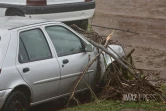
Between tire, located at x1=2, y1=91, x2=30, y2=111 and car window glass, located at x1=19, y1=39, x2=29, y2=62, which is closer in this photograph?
tire, located at x1=2, y1=91, x2=30, y2=111

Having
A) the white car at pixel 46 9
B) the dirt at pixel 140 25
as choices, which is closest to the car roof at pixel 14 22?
the white car at pixel 46 9

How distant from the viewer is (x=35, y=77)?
8000 millimetres

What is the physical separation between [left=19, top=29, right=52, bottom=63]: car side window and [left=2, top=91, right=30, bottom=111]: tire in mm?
477

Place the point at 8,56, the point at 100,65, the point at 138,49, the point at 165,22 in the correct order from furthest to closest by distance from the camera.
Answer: the point at 165,22 < the point at 138,49 < the point at 100,65 < the point at 8,56

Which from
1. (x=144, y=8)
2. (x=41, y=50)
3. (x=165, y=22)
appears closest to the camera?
(x=41, y=50)

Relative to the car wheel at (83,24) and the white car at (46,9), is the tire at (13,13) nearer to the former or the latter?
the white car at (46,9)

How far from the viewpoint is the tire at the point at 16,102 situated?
7620 millimetres

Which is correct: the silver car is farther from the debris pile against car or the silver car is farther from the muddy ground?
the muddy ground

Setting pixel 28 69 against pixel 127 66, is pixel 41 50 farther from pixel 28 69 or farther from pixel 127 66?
pixel 127 66

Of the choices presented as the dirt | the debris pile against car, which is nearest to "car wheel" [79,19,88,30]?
the dirt

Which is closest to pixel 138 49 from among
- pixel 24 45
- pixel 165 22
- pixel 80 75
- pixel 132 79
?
pixel 165 22

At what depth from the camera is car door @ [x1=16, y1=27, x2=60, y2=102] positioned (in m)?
7.94

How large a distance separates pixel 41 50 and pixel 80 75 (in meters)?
0.82

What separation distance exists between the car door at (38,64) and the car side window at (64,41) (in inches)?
8.6
